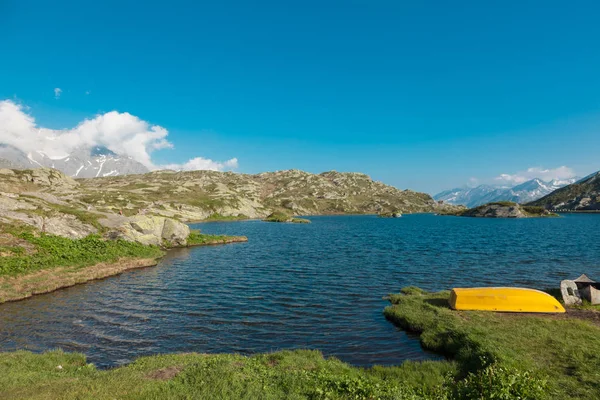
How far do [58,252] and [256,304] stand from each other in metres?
32.7

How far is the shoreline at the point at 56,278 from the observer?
33875 mm

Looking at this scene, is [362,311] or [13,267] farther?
[13,267]

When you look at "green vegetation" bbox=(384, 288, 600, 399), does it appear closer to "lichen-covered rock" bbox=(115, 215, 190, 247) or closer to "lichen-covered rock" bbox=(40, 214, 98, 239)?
"lichen-covered rock" bbox=(115, 215, 190, 247)

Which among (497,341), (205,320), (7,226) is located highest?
(7,226)

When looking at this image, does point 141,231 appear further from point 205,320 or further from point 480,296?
point 480,296

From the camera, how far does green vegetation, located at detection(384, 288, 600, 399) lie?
13656mm

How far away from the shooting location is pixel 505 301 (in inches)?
1085

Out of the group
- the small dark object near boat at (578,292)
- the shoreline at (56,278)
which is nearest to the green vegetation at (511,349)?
the small dark object near boat at (578,292)

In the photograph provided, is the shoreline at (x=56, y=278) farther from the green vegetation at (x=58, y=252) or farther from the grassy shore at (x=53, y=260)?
the green vegetation at (x=58, y=252)

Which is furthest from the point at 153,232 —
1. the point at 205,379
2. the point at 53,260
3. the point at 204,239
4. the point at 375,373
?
the point at 375,373

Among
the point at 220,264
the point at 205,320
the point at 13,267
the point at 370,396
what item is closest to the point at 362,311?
the point at 205,320

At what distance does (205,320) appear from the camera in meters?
29.1

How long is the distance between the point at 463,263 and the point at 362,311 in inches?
1307

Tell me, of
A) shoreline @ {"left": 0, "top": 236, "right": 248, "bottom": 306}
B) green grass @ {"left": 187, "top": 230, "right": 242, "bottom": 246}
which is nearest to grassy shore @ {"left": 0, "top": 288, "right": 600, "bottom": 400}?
shoreline @ {"left": 0, "top": 236, "right": 248, "bottom": 306}
